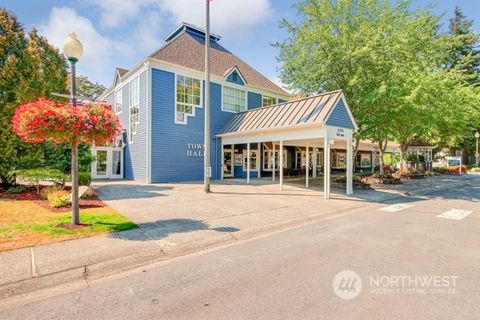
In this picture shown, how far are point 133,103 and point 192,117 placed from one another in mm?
4432

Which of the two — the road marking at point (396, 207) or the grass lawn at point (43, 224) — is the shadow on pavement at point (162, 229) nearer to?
the grass lawn at point (43, 224)

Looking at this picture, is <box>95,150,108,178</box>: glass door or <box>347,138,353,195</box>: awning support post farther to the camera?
<box>95,150,108,178</box>: glass door

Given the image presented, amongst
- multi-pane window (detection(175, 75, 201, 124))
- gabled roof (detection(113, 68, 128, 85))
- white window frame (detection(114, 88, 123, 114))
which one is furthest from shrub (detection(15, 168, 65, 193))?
gabled roof (detection(113, 68, 128, 85))

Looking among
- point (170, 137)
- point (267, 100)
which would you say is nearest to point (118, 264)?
point (170, 137)

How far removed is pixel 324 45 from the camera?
1471 cm

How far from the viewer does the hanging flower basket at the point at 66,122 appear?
19.0 ft

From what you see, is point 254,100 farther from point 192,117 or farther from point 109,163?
point 109,163

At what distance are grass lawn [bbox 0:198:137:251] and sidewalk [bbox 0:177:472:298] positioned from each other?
0.38m

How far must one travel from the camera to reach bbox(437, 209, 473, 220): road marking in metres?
8.66

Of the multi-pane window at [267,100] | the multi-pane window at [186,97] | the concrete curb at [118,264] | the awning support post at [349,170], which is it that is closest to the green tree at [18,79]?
the multi-pane window at [186,97]

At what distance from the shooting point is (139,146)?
17891 mm

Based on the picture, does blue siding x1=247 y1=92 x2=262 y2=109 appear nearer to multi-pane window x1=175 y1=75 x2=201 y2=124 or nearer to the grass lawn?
multi-pane window x1=175 y1=75 x2=201 y2=124

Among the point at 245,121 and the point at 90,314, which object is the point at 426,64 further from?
the point at 90,314

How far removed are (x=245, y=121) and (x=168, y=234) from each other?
41.6 ft
